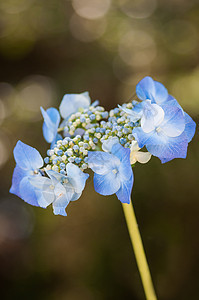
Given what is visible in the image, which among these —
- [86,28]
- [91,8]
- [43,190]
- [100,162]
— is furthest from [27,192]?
[91,8]

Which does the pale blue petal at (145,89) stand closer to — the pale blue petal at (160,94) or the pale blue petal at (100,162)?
the pale blue petal at (160,94)

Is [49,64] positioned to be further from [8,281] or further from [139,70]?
[8,281]

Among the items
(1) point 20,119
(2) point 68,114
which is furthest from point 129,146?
(1) point 20,119

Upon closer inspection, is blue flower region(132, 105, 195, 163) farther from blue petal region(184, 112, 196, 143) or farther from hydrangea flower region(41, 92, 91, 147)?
hydrangea flower region(41, 92, 91, 147)

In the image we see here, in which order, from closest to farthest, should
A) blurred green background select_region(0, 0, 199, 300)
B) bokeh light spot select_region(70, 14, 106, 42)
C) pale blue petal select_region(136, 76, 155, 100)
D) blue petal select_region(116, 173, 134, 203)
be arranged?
blue petal select_region(116, 173, 134, 203)
pale blue petal select_region(136, 76, 155, 100)
blurred green background select_region(0, 0, 199, 300)
bokeh light spot select_region(70, 14, 106, 42)

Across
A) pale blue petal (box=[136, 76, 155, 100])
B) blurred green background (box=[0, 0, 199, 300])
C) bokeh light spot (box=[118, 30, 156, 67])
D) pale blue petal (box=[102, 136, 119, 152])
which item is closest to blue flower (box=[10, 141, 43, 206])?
pale blue petal (box=[102, 136, 119, 152])

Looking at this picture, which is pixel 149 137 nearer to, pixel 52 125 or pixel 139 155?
pixel 139 155
